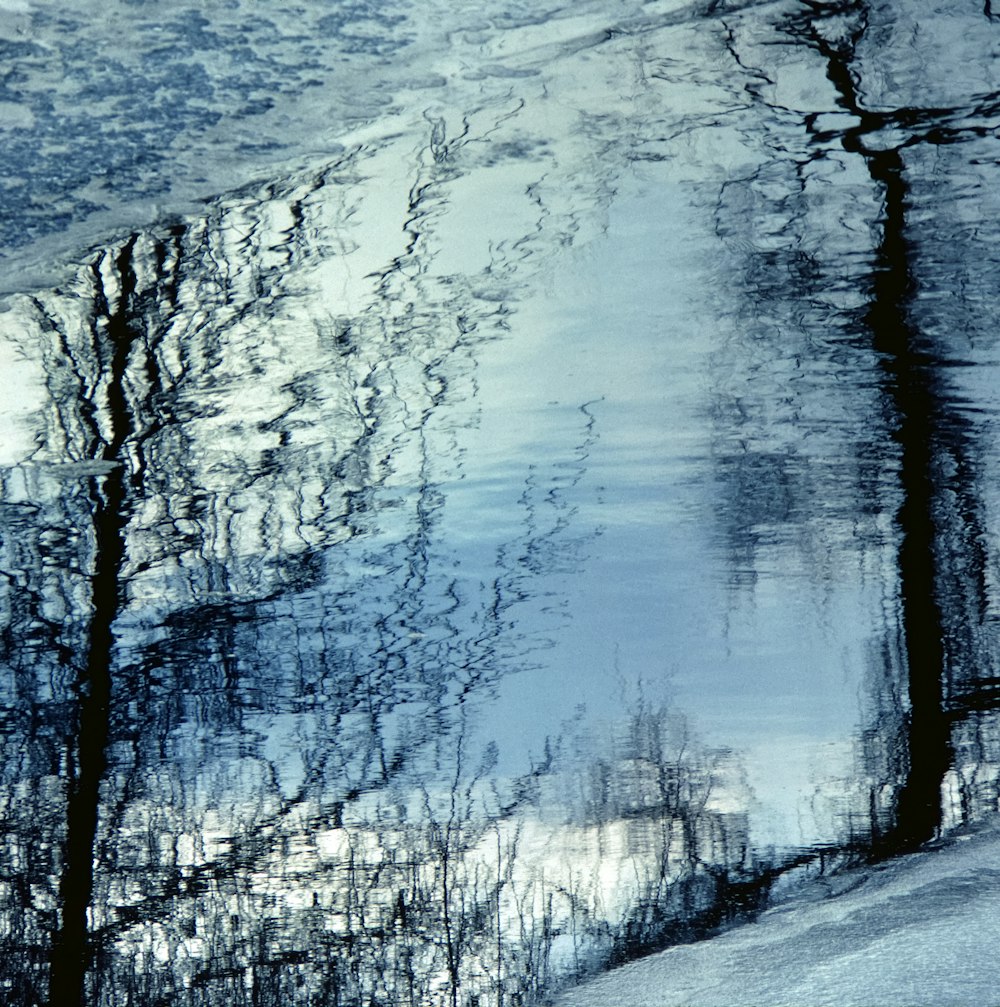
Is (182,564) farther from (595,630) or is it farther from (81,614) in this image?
(595,630)

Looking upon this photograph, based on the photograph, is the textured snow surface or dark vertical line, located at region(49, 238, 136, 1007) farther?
dark vertical line, located at region(49, 238, 136, 1007)

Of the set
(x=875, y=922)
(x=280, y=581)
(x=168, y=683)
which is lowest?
(x=875, y=922)

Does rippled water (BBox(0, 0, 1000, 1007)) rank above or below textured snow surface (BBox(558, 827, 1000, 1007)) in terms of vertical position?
above

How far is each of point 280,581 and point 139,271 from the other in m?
1.50

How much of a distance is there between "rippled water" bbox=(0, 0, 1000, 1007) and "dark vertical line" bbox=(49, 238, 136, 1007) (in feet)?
0.04

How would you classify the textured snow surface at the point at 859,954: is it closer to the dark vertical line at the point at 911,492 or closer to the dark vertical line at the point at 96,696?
the dark vertical line at the point at 911,492

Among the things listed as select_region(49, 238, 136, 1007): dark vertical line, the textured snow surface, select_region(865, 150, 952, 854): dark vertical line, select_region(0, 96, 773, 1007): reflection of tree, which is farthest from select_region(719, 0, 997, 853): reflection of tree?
select_region(49, 238, 136, 1007): dark vertical line

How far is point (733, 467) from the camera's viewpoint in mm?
3076

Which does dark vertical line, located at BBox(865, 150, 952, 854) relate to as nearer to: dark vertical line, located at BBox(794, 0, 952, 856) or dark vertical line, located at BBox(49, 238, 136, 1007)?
dark vertical line, located at BBox(794, 0, 952, 856)

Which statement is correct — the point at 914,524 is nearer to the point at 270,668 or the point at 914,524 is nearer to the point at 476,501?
the point at 476,501

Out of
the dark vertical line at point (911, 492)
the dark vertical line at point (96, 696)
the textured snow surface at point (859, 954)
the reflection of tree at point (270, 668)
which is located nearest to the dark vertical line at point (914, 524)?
the dark vertical line at point (911, 492)

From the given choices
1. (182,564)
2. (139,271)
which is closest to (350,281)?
(139,271)

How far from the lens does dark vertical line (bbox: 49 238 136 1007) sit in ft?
6.60

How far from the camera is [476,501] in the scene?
9.82 ft
